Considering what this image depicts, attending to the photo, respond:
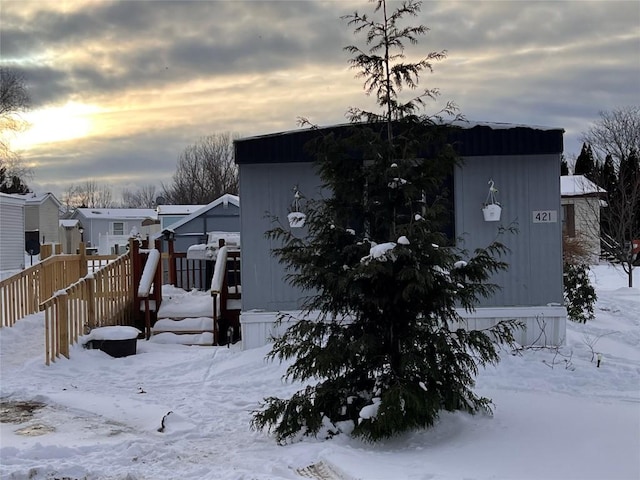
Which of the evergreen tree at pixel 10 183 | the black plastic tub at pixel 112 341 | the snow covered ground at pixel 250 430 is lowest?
the snow covered ground at pixel 250 430

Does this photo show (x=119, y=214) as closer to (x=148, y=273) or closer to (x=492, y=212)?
(x=148, y=273)

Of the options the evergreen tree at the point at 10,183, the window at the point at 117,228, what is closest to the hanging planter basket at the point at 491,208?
the evergreen tree at the point at 10,183

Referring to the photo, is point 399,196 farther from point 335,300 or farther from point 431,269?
point 335,300

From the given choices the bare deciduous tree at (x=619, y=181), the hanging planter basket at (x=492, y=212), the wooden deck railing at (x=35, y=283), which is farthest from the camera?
the bare deciduous tree at (x=619, y=181)

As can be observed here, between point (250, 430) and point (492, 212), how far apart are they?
4.52 m

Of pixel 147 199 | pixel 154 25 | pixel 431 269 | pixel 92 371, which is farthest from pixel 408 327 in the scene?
pixel 147 199

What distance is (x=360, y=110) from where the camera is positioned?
5.49 metres

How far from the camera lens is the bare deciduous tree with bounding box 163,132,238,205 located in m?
49.4

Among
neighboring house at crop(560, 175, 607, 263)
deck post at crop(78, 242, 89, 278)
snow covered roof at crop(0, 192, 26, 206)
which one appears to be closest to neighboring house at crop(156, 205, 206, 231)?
snow covered roof at crop(0, 192, 26, 206)

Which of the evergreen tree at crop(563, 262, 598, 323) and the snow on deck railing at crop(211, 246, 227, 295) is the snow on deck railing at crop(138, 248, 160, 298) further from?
the evergreen tree at crop(563, 262, 598, 323)

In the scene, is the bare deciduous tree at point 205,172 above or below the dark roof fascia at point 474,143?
above

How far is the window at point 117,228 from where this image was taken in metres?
51.8

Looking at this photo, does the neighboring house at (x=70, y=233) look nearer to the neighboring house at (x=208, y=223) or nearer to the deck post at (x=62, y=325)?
the neighboring house at (x=208, y=223)

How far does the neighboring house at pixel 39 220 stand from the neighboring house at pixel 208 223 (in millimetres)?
21648
